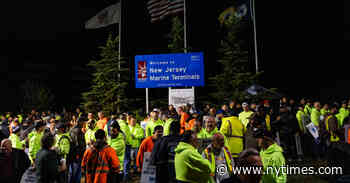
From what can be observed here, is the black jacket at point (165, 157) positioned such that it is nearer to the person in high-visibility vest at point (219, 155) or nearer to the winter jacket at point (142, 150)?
the person in high-visibility vest at point (219, 155)

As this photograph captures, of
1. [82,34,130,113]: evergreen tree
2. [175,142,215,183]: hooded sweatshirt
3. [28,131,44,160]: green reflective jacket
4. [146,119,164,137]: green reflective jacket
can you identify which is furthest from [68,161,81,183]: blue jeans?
[82,34,130,113]: evergreen tree

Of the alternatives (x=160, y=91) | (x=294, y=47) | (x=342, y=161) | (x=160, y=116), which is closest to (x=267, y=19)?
(x=294, y=47)

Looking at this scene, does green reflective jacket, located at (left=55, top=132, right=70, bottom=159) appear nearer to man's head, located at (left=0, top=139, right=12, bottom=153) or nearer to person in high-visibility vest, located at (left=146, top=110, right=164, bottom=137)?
man's head, located at (left=0, top=139, right=12, bottom=153)

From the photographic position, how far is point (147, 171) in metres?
6.36

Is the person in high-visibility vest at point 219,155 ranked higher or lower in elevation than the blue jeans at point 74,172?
higher

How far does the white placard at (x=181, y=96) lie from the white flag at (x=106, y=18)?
22.7ft

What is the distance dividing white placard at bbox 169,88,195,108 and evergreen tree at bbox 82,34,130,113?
4957 millimetres

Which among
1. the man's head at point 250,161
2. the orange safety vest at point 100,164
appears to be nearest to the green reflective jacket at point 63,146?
the orange safety vest at point 100,164

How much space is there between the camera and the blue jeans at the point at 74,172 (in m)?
7.70

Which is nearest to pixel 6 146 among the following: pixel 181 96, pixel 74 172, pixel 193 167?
pixel 74 172

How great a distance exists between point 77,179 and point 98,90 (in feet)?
47.3

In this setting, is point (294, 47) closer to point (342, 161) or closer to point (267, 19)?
point (267, 19)

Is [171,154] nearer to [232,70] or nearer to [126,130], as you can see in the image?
[126,130]

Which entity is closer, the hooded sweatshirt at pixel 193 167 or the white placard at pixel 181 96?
the hooded sweatshirt at pixel 193 167
